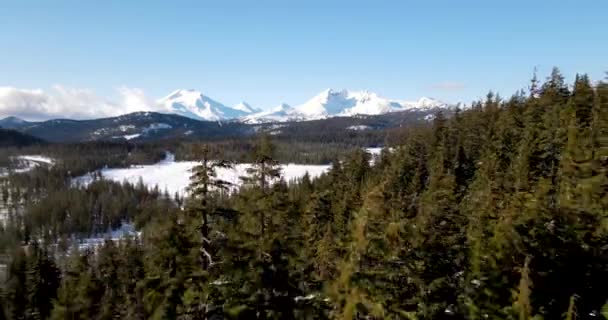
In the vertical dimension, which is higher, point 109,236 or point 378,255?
point 378,255

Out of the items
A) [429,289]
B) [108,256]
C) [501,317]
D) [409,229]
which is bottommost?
[108,256]

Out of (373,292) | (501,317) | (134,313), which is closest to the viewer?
(373,292)

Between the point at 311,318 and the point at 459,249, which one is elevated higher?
the point at 459,249

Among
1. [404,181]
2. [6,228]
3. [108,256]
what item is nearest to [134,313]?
[108,256]

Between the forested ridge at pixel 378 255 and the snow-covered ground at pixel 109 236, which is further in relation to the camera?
the snow-covered ground at pixel 109 236

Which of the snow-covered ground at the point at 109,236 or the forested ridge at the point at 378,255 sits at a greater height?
the forested ridge at the point at 378,255

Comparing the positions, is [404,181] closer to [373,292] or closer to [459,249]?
[459,249]

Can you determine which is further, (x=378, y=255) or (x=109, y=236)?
(x=109, y=236)

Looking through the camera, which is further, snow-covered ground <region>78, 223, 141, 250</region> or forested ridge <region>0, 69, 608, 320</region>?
snow-covered ground <region>78, 223, 141, 250</region>

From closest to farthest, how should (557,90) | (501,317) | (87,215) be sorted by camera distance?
1. (501,317)
2. (557,90)
3. (87,215)

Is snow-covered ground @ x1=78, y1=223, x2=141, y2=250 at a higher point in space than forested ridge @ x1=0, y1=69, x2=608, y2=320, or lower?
lower

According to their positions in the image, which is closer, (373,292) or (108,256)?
(373,292)
